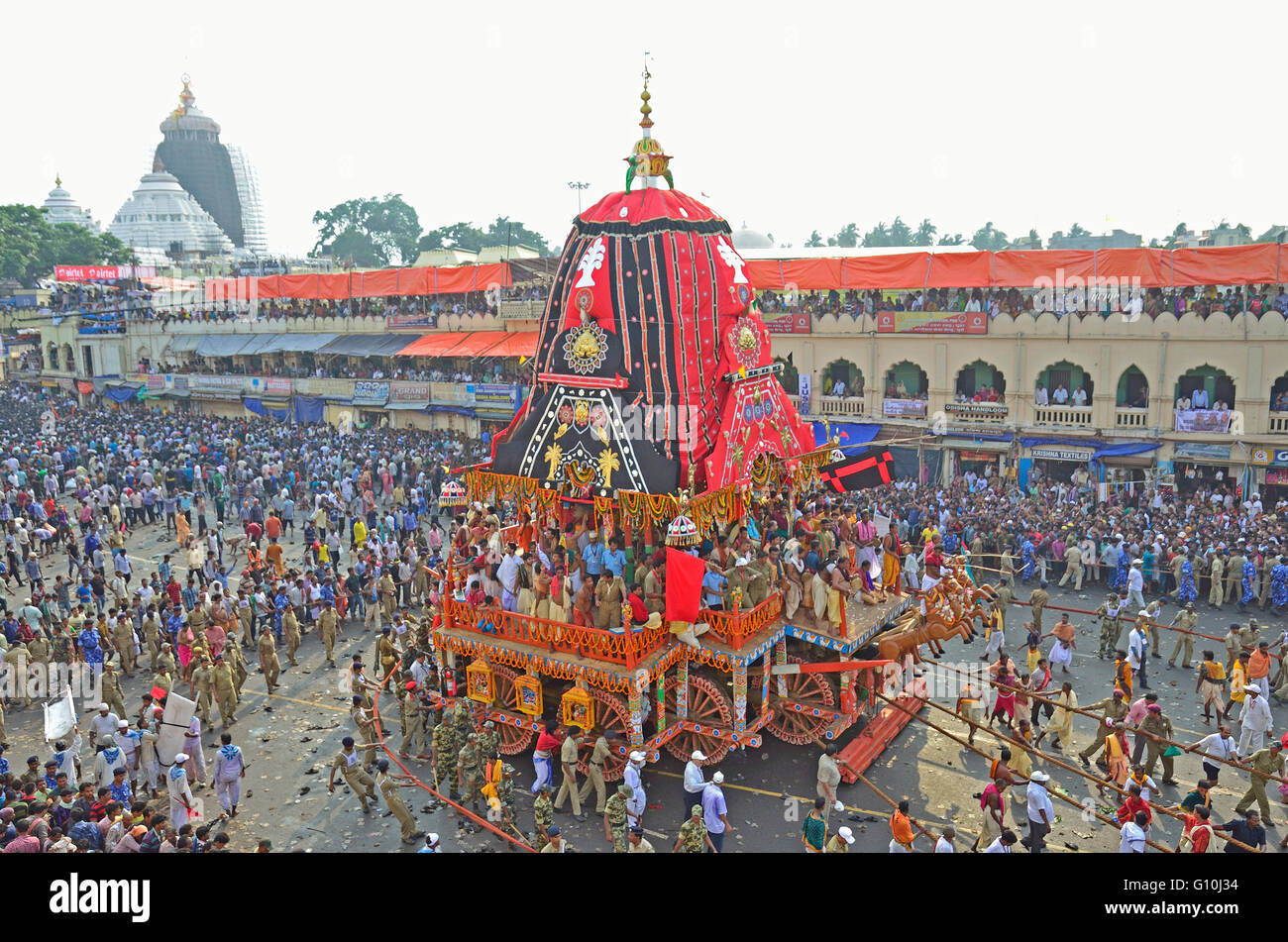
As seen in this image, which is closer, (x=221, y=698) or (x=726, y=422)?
(x=726, y=422)

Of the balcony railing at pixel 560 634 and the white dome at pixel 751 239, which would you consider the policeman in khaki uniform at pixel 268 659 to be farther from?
the white dome at pixel 751 239

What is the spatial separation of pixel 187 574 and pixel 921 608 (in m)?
17.4

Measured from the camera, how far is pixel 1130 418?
26.1 m

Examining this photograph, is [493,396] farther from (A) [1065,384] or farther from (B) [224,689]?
(B) [224,689]

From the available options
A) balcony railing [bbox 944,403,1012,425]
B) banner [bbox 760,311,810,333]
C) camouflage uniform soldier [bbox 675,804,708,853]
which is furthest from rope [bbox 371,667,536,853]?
banner [bbox 760,311,810,333]

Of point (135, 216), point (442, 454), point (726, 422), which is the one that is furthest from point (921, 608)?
point (135, 216)

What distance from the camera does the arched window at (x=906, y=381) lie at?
30203 mm

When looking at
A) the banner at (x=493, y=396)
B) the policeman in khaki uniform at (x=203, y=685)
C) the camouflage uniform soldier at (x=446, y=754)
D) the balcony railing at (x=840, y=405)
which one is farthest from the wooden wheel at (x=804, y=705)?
the banner at (x=493, y=396)

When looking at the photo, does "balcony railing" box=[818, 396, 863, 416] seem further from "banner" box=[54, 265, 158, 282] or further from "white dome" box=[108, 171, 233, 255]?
"white dome" box=[108, 171, 233, 255]

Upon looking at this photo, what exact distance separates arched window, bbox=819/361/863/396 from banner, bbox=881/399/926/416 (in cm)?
104

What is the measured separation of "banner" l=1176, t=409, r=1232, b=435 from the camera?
80.7ft
